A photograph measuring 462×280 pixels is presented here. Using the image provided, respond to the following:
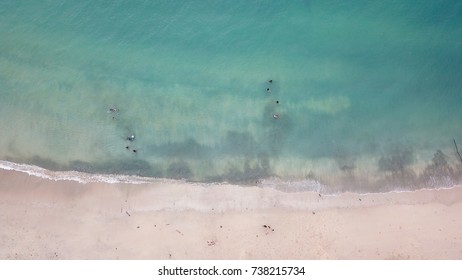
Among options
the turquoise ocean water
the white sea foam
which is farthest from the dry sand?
the turquoise ocean water

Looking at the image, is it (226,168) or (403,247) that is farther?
(226,168)

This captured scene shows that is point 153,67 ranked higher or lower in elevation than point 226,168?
higher

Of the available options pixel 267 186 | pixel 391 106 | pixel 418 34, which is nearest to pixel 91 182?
pixel 267 186

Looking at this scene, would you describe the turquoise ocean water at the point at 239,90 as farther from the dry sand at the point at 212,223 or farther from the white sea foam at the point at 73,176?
the dry sand at the point at 212,223

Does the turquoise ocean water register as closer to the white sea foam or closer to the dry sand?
the white sea foam

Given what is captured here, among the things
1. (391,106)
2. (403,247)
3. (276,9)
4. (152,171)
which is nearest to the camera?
(403,247)

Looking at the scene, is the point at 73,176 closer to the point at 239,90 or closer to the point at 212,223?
the point at 212,223

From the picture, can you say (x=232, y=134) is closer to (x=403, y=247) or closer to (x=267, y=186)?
(x=267, y=186)

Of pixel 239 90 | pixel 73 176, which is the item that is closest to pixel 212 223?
pixel 73 176

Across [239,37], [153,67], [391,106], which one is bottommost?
[391,106]
